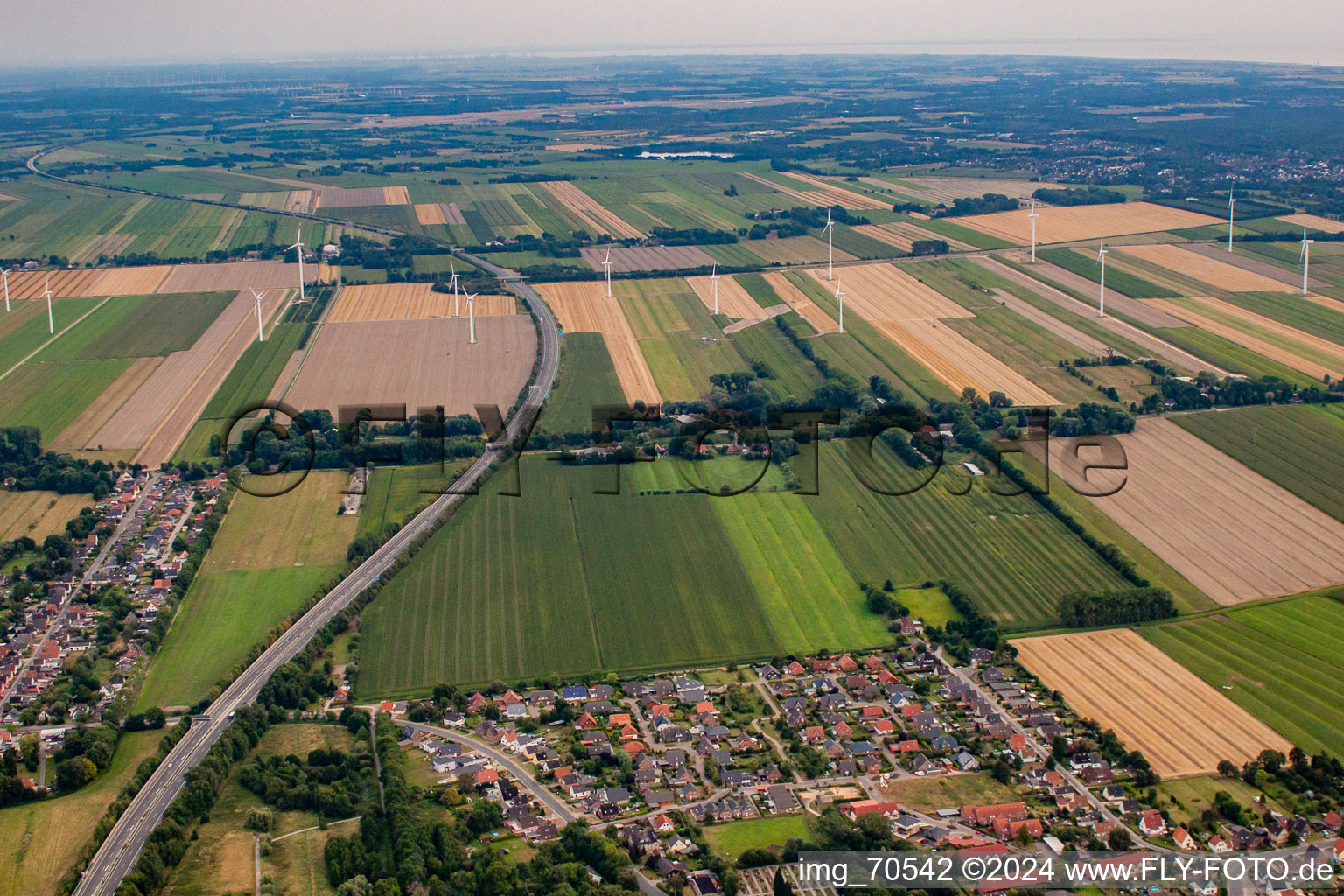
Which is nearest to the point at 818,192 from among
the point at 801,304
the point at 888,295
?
the point at 888,295

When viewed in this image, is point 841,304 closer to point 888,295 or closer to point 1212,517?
point 888,295

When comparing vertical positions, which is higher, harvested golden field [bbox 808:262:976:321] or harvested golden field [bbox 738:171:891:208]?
harvested golden field [bbox 738:171:891:208]

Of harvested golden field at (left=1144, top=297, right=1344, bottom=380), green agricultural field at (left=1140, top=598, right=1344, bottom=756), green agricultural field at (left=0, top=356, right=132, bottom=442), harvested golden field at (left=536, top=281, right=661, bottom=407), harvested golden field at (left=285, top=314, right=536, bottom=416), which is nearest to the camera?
green agricultural field at (left=1140, top=598, right=1344, bottom=756)

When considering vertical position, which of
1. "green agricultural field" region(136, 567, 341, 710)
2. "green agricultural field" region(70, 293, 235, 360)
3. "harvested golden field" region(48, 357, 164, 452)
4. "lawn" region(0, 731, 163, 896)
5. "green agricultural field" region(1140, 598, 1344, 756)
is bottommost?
"lawn" region(0, 731, 163, 896)

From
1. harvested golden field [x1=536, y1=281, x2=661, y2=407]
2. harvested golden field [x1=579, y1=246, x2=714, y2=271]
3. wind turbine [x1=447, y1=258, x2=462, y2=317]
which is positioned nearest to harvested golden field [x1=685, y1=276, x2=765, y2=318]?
harvested golden field [x1=536, y1=281, x2=661, y2=407]

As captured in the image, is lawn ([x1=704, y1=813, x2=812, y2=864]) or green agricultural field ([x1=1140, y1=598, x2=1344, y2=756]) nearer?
lawn ([x1=704, y1=813, x2=812, y2=864])

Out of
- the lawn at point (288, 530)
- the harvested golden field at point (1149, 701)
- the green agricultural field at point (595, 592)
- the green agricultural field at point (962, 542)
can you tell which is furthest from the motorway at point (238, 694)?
the harvested golden field at point (1149, 701)

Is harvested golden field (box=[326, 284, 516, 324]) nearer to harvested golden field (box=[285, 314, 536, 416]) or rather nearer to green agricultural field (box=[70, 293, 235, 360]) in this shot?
harvested golden field (box=[285, 314, 536, 416])
